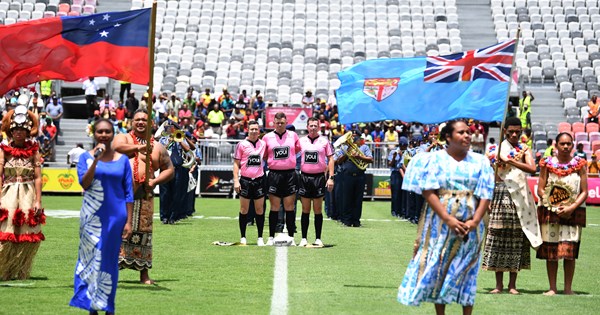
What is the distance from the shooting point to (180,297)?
12.5 meters

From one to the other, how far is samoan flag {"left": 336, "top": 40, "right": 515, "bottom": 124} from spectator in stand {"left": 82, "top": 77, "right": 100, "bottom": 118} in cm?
2921

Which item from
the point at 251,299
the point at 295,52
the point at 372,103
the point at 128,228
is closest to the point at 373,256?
the point at 372,103

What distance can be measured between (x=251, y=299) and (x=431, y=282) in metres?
2.79

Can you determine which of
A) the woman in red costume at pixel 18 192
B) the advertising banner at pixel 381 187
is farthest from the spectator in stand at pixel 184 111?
the woman in red costume at pixel 18 192

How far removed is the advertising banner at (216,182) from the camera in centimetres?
3884

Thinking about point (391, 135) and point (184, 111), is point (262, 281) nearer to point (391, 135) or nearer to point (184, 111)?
point (391, 135)

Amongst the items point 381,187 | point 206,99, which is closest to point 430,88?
point 381,187

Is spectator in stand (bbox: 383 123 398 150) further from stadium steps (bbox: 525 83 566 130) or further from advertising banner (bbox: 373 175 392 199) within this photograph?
stadium steps (bbox: 525 83 566 130)

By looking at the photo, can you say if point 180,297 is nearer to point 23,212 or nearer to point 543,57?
point 23,212

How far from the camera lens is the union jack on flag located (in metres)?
14.2

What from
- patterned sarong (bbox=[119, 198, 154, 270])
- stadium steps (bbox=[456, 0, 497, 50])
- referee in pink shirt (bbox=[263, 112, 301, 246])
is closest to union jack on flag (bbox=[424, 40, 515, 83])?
patterned sarong (bbox=[119, 198, 154, 270])

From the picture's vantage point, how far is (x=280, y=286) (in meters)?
13.4

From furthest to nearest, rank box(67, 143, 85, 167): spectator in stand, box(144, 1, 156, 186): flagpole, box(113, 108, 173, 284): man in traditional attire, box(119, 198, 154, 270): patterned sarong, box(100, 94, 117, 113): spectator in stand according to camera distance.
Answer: box(100, 94, 117, 113): spectator in stand, box(67, 143, 85, 167): spectator in stand, box(119, 198, 154, 270): patterned sarong, box(113, 108, 173, 284): man in traditional attire, box(144, 1, 156, 186): flagpole

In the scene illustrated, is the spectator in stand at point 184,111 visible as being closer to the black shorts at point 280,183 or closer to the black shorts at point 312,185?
the black shorts at point 312,185
